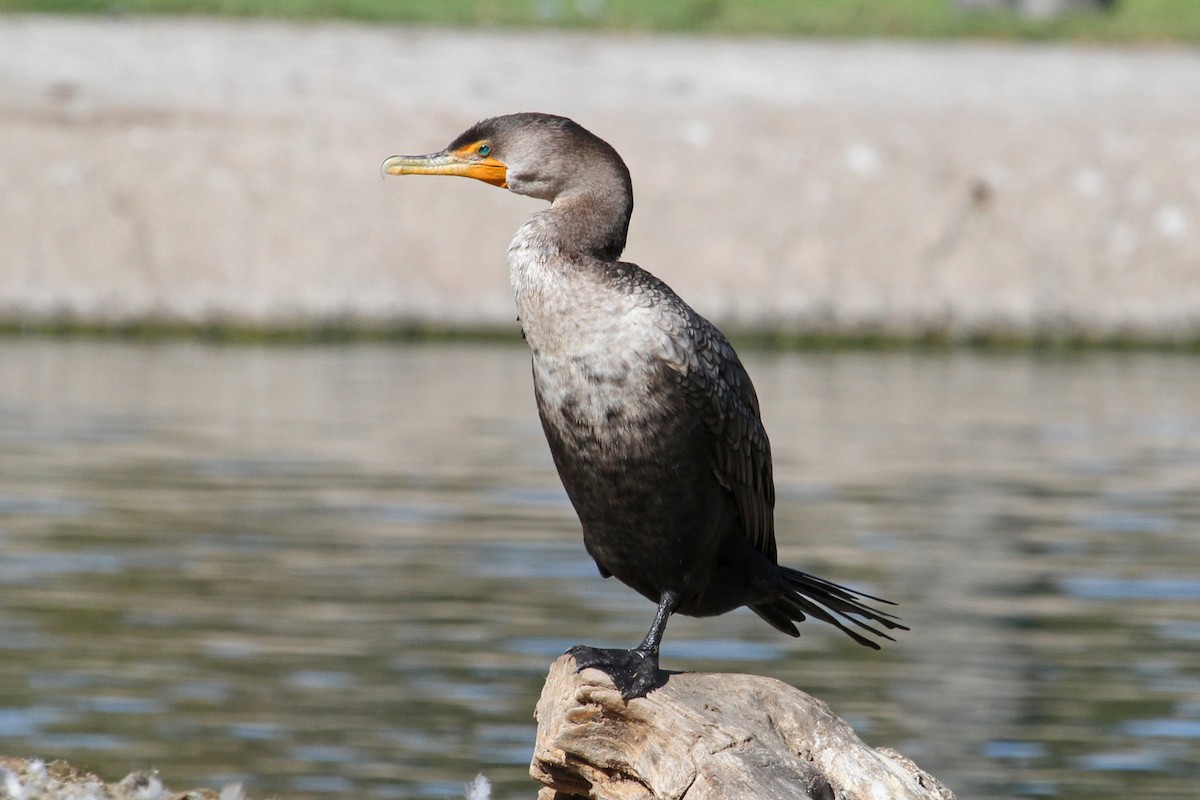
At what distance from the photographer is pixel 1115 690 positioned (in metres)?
7.74

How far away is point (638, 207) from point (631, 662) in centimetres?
1089

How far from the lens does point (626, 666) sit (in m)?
5.44

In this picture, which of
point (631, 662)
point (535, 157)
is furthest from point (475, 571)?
point (535, 157)

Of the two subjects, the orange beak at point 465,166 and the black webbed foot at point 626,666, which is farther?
the orange beak at point 465,166

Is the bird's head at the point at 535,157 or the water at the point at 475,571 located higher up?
the bird's head at the point at 535,157

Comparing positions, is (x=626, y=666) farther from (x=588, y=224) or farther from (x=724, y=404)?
(x=588, y=224)

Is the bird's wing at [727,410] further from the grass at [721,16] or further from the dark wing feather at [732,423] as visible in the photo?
the grass at [721,16]

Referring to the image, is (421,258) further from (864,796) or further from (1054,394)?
(864,796)

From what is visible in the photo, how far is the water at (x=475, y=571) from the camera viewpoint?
23.4ft

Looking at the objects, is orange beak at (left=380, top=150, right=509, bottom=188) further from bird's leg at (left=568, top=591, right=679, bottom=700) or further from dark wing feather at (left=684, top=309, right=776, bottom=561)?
bird's leg at (left=568, top=591, right=679, bottom=700)

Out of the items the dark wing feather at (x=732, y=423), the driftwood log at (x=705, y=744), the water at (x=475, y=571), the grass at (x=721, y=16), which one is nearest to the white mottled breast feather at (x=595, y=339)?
the dark wing feather at (x=732, y=423)

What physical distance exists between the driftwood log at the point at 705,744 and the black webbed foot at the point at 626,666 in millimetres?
20

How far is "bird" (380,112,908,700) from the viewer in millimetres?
5285

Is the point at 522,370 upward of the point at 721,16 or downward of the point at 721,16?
downward
